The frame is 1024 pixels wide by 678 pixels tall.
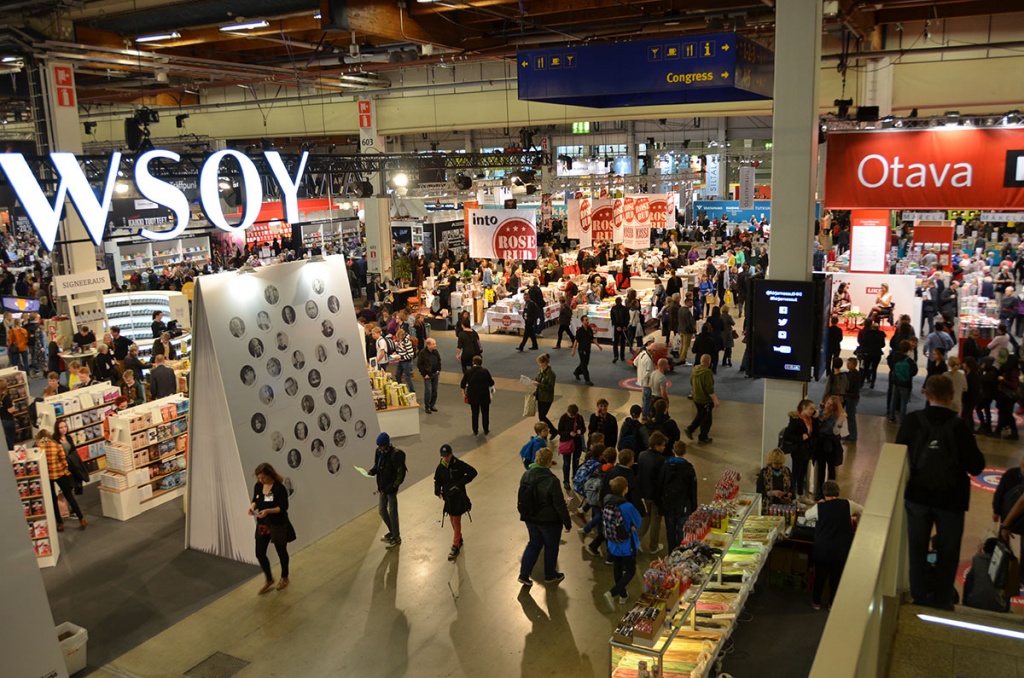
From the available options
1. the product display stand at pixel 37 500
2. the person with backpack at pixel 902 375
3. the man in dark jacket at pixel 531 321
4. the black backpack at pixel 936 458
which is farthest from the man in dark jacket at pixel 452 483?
the man in dark jacket at pixel 531 321

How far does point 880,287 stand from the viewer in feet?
54.2

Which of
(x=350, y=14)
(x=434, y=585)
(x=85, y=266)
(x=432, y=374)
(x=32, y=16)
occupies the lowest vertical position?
(x=434, y=585)

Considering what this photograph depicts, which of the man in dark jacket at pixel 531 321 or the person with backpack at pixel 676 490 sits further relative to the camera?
the man in dark jacket at pixel 531 321

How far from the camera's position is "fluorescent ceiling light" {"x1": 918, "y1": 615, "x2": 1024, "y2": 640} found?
10.8 feet

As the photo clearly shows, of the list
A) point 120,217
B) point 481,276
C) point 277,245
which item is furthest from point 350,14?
point 277,245

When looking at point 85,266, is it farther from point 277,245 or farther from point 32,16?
point 277,245

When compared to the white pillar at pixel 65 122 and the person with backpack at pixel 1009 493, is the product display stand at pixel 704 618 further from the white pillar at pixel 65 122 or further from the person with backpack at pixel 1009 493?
the white pillar at pixel 65 122

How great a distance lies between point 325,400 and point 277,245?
2106 centimetres

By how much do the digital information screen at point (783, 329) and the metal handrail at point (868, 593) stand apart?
5.36m

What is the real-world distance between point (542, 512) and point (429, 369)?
584 centimetres

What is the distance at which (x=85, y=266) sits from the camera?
645 inches

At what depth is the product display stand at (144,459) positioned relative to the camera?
948 cm

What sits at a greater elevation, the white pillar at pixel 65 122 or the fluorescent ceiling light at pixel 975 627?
the white pillar at pixel 65 122

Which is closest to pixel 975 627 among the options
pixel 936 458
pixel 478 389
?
pixel 936 458
